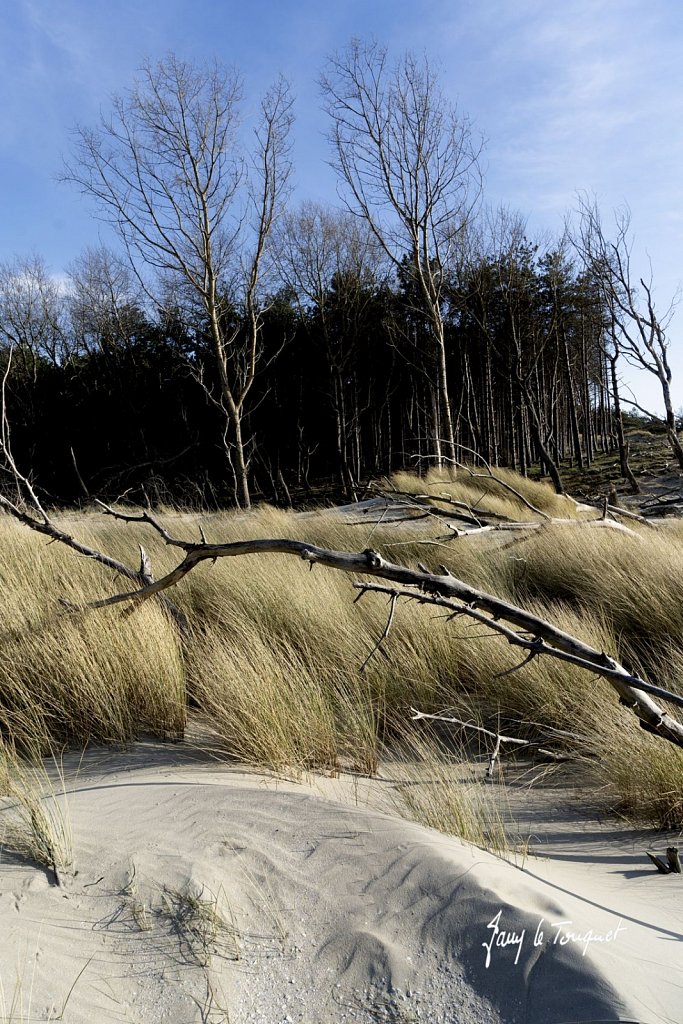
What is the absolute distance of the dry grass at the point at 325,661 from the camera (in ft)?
9.93

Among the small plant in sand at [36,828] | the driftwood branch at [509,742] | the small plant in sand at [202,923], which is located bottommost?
the driftwood branch at [509,742]

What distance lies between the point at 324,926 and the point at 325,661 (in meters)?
2.33

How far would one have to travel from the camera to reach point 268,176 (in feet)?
46.3

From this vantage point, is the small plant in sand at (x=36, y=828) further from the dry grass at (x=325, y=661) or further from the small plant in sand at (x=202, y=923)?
the dry grass at (x=325, y=661)

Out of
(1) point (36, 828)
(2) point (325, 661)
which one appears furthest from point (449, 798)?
(2) point (325, 661)

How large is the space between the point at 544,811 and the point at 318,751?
0.96 meters

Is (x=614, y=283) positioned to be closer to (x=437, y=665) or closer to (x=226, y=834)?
(x=437, y=665)

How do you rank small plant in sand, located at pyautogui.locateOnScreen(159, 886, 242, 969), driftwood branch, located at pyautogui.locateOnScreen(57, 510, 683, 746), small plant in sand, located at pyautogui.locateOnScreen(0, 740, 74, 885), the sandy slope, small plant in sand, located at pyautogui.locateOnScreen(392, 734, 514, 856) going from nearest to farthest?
the sandy slope < small plant in sand, located at pyautogui.locateOnScreen(159, 886, 242, 969) < small plant in sand, located at pyautogui.locateOnScreen(0, 740, 74, 885) < small plant in sand, located at pyautogui.locateOnScreen(392, 734, 514, 856) < driftwood branch, located at pyautogui.locateOnScreen(57, 510, 683, 746)

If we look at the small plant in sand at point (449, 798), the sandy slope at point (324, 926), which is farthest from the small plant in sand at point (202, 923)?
the small plant in sand at point (449, 798)

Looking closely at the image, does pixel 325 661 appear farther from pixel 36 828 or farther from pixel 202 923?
pixel 202 923

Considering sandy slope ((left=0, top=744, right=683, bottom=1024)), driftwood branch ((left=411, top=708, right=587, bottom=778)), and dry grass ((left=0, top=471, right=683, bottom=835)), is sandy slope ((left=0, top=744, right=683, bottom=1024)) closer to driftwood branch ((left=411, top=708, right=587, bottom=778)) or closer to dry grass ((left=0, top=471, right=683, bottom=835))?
dry grass ((left=0, top=471, right=683, bottom=835))

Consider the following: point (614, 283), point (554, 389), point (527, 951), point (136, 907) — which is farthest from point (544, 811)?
point (554, 389)
